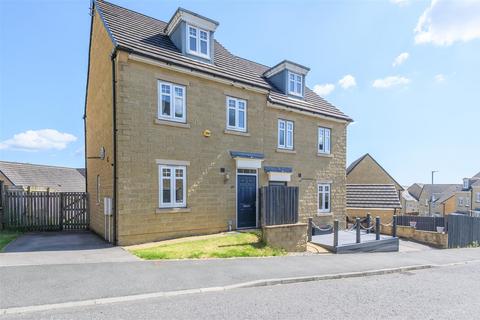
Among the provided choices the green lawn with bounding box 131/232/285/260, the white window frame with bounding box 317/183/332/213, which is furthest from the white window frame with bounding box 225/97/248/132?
the white window frame with bounding box 317/183/332/213

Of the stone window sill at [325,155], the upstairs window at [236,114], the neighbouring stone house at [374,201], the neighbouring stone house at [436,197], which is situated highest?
the upstairs window at [236,114]

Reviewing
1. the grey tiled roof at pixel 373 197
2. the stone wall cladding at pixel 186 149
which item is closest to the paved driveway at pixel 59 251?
the stone wall cladding at pixel 186 149

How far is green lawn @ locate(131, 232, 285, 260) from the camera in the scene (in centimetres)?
837

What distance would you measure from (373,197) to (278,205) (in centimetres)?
1636

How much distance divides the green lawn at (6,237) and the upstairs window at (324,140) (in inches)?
593

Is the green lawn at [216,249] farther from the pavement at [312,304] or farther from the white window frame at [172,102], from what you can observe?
the white window frame at [172,102]

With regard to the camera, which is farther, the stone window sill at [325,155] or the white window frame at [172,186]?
the stone window sill at [325,155]

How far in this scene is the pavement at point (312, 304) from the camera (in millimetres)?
4590

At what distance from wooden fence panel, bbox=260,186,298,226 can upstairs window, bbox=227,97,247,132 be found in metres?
3.28

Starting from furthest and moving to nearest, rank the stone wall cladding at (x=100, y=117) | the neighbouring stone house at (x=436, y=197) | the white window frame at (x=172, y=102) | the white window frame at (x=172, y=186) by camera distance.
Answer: the neighbouring stone house at (x=436, y=197) < the stone wall cladding at (x=100, y=117) < the white window frame at (x=172, y=102) < the white window frame at (x=172, y=186)

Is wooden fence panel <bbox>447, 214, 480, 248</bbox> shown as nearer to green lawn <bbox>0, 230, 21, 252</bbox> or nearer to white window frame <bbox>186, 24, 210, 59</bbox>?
white window frame <bbox>186, 24, 210, 59</bbox>

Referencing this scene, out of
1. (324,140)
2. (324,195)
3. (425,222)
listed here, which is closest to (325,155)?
(324,140)

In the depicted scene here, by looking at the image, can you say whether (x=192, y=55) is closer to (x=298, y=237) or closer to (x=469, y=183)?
(x=298, y=237)

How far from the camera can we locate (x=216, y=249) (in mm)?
9297
